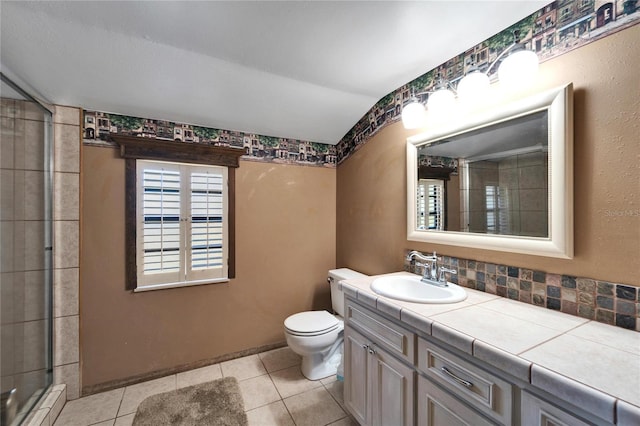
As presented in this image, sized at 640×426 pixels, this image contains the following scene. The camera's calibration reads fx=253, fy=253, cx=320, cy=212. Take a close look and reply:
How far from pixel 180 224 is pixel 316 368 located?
154cm

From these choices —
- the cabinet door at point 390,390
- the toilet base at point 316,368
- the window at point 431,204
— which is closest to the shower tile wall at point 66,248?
the toilet base at point 316,368

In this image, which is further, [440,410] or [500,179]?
[500,179]

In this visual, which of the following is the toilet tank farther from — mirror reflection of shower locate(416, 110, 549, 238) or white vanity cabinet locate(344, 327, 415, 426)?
mirror reflection of shower locate(416, 110, 549, 238)

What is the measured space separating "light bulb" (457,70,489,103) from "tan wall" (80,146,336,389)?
1.47 metres

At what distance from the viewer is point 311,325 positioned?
1912mm

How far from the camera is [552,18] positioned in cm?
108

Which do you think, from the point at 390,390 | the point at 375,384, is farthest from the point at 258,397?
the point at 390,390

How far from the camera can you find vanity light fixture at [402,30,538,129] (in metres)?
1.10

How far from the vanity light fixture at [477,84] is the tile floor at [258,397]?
192 cm

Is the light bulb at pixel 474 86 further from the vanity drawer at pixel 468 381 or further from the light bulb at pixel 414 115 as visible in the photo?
the vanity drawer at pixel 468 381

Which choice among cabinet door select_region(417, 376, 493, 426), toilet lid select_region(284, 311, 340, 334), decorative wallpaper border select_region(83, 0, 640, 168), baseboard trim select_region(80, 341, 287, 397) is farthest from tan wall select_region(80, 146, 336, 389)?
cabinet door select_region(417, 376, 493, 426)

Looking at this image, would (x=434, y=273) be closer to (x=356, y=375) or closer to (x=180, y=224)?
(x=356, y=375)

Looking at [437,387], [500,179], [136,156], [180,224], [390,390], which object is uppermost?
[136,156]

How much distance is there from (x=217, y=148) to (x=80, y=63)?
0.89 m
